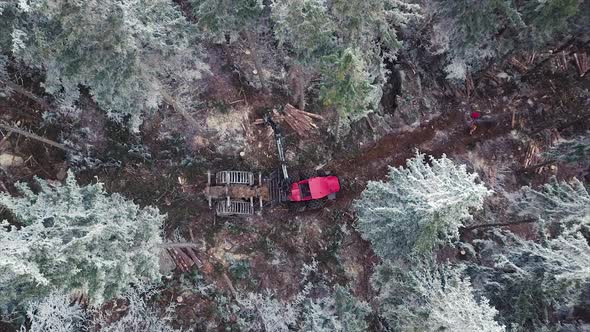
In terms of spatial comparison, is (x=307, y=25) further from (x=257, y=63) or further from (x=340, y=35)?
(x=257, y=63)

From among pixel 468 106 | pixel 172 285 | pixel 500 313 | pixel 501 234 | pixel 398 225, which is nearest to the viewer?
pixel 398 225

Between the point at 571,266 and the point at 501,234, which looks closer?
the point at 571,266

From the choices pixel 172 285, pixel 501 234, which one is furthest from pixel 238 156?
pixel 501 234

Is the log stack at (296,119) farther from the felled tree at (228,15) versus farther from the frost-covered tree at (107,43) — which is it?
the frost-covered tree at (107,43)

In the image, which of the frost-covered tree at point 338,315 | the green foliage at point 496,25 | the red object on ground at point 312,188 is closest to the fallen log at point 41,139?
the red object on ground at point 312,188

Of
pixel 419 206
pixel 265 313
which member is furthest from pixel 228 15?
pixel 265 313

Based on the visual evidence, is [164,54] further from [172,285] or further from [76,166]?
[172,285]
